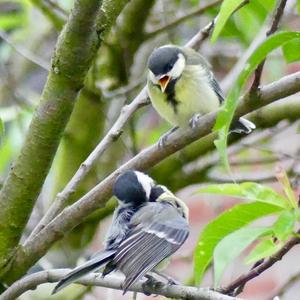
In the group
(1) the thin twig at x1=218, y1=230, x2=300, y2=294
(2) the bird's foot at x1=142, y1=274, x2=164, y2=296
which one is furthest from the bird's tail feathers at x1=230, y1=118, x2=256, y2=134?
(1) the thin twig at x1=218, y1=230, x2=300, y2=294

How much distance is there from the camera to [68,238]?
6.22 feet

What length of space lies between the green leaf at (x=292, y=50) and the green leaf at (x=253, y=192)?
141 millimetres

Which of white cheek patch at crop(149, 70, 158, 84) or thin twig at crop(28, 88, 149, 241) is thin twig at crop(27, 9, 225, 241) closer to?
thin twig at crop(28, 88, 149, 241)

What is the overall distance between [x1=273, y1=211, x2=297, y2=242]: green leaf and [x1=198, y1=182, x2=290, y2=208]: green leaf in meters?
0.01

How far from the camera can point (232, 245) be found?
2.44 feet

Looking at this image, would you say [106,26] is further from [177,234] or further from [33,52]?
[33,52]

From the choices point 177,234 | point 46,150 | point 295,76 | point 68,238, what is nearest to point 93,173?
point 68,238

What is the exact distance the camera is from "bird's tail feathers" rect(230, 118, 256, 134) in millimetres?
1481

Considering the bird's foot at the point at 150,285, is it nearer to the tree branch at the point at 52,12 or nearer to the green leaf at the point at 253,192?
the green leaf at the point at 253,192

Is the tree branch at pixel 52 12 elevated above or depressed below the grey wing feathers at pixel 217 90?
above

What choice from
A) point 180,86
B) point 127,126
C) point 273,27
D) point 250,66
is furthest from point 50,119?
point 127,126

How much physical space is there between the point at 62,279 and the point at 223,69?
5.77 feet

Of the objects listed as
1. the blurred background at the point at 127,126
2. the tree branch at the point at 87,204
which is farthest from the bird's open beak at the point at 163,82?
the tree branch at the point at 87,204

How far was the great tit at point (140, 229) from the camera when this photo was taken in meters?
1.23
